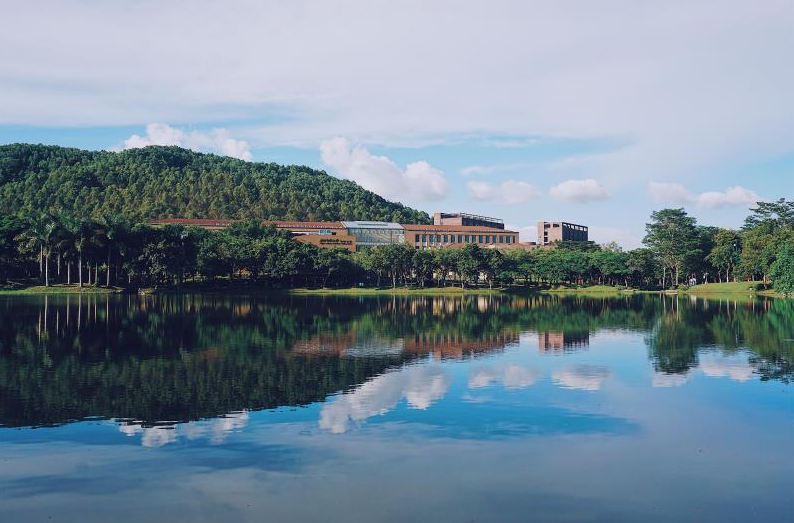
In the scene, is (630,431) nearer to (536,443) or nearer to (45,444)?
(536,443)

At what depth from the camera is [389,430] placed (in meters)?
23.7

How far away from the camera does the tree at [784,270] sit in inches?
4488

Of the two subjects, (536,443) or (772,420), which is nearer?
Result: (536,443)

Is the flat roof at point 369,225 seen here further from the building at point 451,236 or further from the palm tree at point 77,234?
the palm tree at point 77,234

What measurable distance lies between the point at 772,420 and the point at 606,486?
1139cm

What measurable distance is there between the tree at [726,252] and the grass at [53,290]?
120 metres

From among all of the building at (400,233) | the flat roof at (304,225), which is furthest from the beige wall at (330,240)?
the flat roof at (304,225)

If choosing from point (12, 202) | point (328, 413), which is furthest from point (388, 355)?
point (12, 202)

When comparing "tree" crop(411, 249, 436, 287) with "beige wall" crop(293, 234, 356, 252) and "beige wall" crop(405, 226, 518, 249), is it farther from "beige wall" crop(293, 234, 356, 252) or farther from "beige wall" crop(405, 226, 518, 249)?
"beige wall" crop(405, 226, 518, 249)

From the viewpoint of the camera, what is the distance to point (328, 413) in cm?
2592

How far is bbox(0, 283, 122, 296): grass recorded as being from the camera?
105 m

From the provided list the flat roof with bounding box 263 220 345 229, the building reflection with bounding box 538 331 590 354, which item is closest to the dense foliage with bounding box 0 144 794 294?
the flat roof with bounding box 263 220 345 229

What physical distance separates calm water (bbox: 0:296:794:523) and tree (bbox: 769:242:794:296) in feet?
246

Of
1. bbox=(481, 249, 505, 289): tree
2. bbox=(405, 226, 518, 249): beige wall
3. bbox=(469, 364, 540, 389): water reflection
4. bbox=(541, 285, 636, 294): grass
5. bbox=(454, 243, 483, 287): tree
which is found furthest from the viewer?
bbox=(405, 226, 518, 249): beige wall
